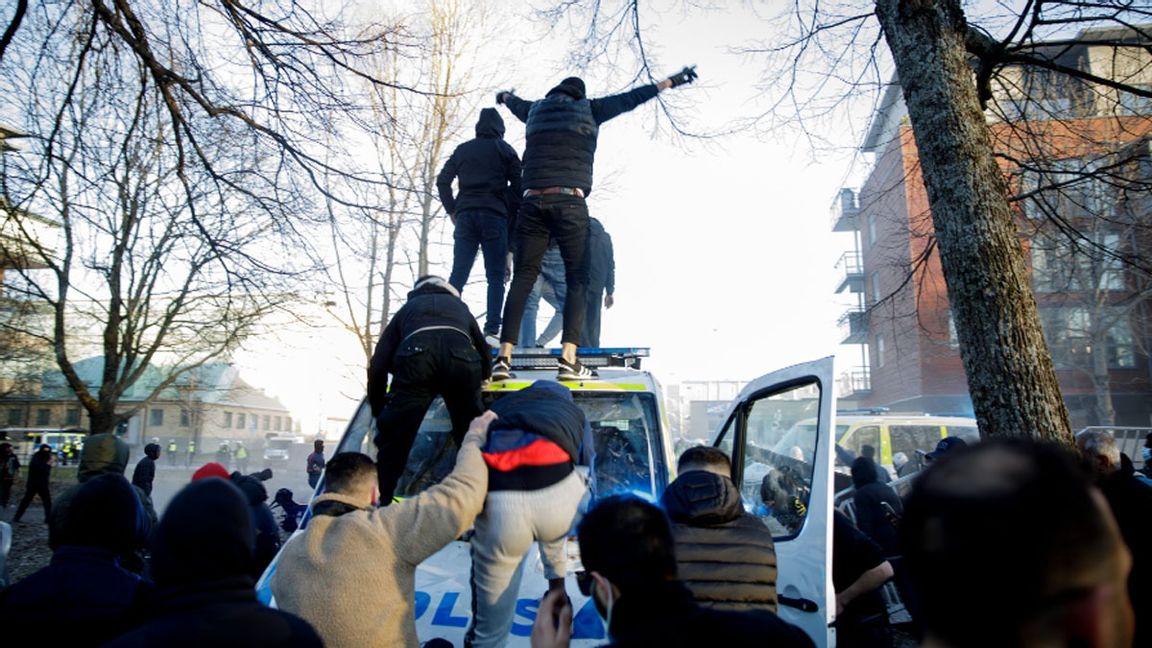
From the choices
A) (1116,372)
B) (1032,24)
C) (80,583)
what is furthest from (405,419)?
(1116,372)

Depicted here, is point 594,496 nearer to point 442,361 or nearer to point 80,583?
point 442,361

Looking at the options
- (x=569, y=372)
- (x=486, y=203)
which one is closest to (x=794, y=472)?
(x=569, y=372)

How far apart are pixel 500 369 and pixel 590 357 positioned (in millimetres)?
863

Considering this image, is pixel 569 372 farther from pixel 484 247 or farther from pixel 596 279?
pixel 596 279

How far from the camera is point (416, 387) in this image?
384 centimetres

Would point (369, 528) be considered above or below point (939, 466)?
below

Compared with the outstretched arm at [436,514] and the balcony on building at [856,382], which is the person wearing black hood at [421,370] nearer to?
the outstretched arm at [436,514]

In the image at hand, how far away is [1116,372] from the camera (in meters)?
29.4

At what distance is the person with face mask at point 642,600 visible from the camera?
1604 mm

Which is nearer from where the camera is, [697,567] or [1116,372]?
[697,567]

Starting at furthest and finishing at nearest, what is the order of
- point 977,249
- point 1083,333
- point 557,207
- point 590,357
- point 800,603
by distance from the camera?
point 1083,333 → point 590,357 → point 557,207 → point 977,249 → point 800,603

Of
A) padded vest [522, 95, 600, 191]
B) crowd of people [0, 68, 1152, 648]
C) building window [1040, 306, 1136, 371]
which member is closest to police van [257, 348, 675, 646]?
crowd of people [0, 68, 1152, 648]

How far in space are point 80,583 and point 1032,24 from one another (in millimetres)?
6834

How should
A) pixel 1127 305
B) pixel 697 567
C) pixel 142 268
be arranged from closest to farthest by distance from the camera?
1. pixel 697 567
2. pixel 142 268
3. pixel 1127 305
